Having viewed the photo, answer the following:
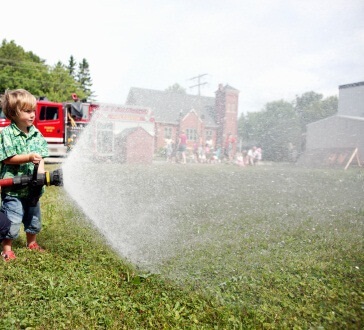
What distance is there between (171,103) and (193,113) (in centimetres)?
49

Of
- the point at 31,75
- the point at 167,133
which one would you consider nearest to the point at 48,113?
the point at 167,133

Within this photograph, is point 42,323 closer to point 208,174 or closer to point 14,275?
point 14,275

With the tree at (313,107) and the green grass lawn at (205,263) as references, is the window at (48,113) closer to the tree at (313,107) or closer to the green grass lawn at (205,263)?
the green grass lawn at (205,263)

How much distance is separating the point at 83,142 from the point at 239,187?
89.1 inches

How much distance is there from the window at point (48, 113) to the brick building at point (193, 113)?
12619 mm

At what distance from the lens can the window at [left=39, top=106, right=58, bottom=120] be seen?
50.0 ft

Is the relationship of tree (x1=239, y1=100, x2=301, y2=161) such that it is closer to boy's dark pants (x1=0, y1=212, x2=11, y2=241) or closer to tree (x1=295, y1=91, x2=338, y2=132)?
tree (x1=295, y1=91, x2=338, y2=132)

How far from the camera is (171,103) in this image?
384 cm

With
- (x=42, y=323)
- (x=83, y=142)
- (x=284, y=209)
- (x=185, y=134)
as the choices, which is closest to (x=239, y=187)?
(x=284, y=209)

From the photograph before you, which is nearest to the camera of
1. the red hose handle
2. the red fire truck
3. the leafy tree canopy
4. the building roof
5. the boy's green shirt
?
the red hose handle

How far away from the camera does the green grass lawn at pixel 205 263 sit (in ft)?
7.13

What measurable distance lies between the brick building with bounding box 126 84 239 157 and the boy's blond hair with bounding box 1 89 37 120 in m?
1.04

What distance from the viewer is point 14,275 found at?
2.76 m

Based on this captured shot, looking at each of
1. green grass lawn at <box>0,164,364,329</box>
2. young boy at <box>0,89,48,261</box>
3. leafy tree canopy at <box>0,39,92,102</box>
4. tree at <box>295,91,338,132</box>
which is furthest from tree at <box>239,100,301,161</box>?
leafy tree canopy at <box>0,39,92,102</box>
